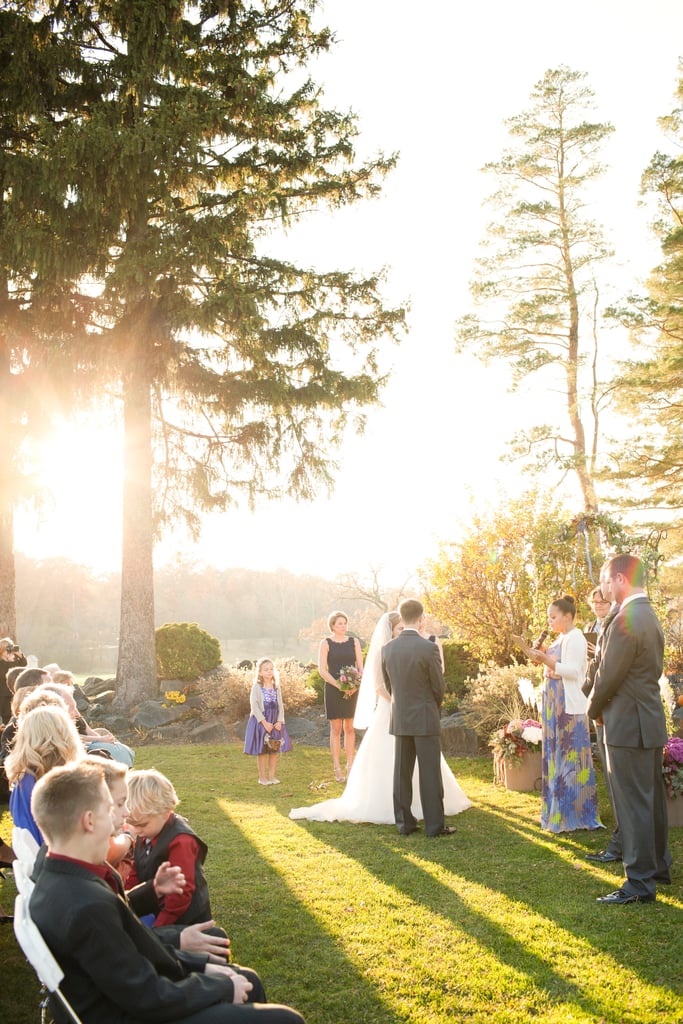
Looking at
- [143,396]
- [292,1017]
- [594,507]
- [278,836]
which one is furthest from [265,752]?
[594,507]

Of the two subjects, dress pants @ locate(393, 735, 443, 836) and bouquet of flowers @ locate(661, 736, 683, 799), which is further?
dress pants @ locate(393, 735, 443, 836)

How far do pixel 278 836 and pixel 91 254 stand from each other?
37.7 feet

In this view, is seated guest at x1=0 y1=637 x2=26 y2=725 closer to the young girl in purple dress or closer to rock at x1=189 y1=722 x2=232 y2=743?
the young girl in purple dress

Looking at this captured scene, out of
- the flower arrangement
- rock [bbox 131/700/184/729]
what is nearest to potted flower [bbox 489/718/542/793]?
rock [bbox 131/700/184/729]

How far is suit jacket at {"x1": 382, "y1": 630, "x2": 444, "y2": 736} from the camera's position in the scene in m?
7.73

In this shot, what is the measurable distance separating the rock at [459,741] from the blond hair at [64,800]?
10.3 m

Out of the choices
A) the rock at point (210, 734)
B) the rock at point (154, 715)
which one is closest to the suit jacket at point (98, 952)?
the rock at point (210, 734)

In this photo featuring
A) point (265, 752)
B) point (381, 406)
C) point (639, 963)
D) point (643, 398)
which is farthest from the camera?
point (643, 398)

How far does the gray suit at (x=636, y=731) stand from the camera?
18.4 ft

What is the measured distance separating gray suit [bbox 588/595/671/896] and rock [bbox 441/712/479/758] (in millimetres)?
6575

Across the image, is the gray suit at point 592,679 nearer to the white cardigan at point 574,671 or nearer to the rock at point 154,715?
the white cardigan at point 574,671

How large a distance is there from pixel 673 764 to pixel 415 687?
7.86ft

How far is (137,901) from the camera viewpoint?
3686 millimetres

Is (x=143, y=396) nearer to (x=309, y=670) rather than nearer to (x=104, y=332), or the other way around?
(x=104, y=332)
